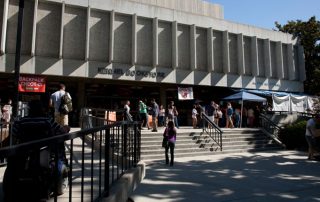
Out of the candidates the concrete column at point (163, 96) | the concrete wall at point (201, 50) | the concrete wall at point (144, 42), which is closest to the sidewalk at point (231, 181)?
the concrete wall at point (144, 42)

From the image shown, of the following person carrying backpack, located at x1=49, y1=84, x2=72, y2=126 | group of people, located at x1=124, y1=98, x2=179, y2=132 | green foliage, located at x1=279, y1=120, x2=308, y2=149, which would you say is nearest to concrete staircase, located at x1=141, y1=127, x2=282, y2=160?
green foliage, located at x1=279, y1=120, x2=308, y2=149

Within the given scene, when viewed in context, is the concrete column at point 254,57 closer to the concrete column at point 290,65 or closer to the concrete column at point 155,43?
the concrete column at point 290,65

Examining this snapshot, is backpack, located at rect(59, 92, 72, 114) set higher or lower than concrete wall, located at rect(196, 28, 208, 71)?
lower

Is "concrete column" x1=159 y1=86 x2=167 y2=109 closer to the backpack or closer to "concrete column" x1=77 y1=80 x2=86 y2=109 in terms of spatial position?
"concrete column" x1=77 y1=80 x2=86 y2=109

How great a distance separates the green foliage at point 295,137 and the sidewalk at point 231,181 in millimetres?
4338

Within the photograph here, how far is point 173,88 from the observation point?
25031mm

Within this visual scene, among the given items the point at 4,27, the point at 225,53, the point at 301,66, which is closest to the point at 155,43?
the point at 225,53

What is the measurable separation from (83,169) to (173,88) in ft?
Result: 71.6

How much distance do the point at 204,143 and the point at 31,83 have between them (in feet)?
36.3

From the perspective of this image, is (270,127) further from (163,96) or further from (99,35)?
(99,35)

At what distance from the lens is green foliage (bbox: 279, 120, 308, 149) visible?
609 inches

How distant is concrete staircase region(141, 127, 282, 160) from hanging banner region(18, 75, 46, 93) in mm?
7961

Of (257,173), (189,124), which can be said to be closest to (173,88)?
(189,124)

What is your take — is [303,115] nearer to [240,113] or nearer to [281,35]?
[240,113]
